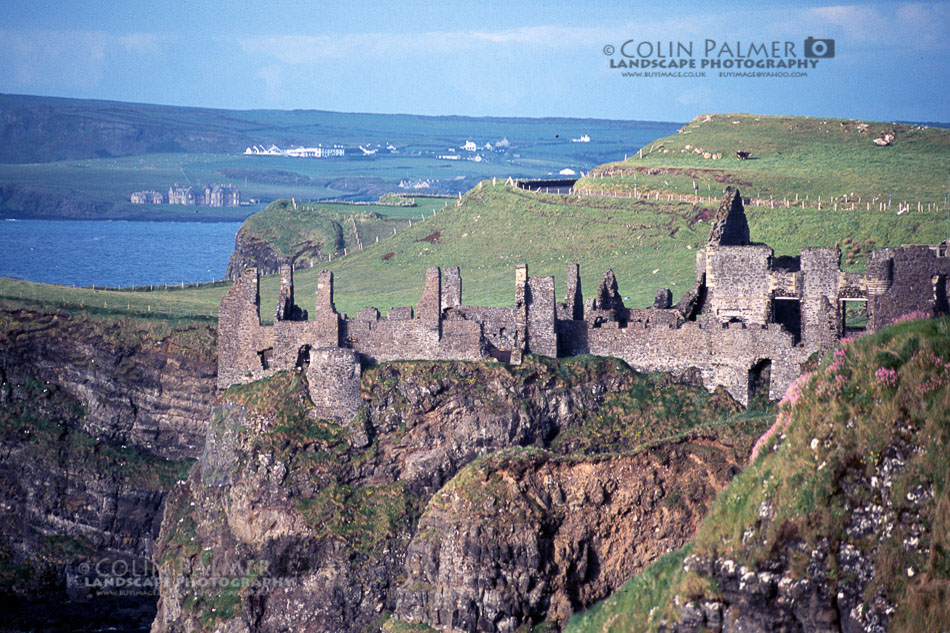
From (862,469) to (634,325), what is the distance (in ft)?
110

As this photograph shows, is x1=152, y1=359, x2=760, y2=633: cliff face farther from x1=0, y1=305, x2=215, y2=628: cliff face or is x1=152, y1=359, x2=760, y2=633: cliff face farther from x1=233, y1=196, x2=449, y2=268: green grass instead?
x1=233, y1=196, x2=449, y2=268: green grass

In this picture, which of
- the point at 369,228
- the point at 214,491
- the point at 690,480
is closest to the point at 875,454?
the point at 690,480

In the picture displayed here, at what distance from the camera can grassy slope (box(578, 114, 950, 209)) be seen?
10562cm

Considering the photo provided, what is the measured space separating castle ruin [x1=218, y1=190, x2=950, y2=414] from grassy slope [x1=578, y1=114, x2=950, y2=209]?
42179mm

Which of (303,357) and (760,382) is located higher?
(303,357)

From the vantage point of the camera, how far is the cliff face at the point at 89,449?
6462cm

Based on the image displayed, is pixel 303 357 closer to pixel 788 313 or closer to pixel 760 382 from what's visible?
pixel 760 382

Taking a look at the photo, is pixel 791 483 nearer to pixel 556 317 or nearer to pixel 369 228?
pixel 556 317

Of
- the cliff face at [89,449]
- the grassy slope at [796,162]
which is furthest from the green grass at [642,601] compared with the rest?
the grassy slope at [796,162]

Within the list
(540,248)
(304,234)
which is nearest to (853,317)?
(540,248)

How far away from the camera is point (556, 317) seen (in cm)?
6062

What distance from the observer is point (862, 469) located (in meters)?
25.9

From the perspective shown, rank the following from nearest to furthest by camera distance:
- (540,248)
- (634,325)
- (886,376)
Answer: (886,376) < (634,325) < (540,248)

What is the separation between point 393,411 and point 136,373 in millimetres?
16049
